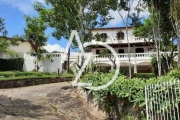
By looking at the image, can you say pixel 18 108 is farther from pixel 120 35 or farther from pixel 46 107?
pixel 120 35

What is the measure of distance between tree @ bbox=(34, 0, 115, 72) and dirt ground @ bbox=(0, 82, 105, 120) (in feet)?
22.3

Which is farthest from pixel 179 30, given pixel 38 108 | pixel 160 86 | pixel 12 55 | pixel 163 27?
pixel 12 55

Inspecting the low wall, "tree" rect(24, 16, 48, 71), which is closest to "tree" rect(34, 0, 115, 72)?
the low wall

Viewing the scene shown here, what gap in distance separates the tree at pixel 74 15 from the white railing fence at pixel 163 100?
10.4 metres

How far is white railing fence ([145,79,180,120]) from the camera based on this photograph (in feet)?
25.9

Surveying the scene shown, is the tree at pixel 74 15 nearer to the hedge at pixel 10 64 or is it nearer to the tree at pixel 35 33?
the tree at pixel 35 33

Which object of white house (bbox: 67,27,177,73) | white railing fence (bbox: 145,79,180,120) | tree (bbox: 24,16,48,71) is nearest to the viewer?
white railing fence (bbox: 145,79,180,120)

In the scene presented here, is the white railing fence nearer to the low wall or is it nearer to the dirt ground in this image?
the dirt ground

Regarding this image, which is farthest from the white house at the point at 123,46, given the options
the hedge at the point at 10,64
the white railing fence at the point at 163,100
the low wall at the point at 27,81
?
the white railing fence at the point at 163,100

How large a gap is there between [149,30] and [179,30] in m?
7.31

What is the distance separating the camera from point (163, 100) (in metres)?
8.05

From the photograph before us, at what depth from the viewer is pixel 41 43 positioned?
30969 millimetres

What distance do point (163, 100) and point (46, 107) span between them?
5097mm

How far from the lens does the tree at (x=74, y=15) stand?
59.0ft
